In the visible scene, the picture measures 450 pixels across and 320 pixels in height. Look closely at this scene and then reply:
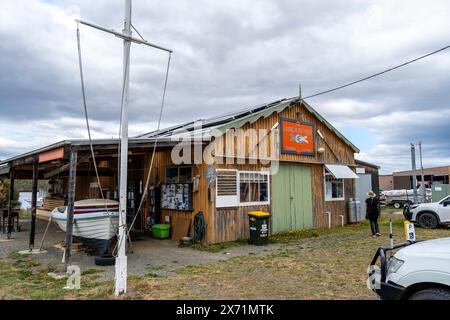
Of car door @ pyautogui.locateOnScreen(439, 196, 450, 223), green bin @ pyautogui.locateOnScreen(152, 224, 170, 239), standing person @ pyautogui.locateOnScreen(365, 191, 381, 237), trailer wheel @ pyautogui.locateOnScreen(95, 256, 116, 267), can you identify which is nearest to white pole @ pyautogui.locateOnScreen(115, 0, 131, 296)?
trailer wheel @ pyautogui.locateOnScreen(95, 256, 116, 267)

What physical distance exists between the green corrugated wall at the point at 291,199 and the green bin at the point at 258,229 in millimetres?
1759

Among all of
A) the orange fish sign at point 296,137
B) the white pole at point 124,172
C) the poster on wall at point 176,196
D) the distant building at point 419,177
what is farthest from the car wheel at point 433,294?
the distant building at point 419,177

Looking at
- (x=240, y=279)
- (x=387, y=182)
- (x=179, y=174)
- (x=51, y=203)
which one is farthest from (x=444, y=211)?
(x=387, y=182)

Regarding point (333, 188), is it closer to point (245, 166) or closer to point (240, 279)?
point (245, 166)

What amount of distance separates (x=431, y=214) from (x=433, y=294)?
13.0 m

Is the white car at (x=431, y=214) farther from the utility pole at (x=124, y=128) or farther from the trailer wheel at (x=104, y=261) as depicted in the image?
the utility pole at (x=124, y=128)

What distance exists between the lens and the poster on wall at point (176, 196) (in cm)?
1135

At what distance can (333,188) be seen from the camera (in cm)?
1581

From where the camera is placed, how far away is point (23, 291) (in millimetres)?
6242
